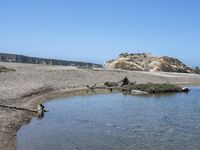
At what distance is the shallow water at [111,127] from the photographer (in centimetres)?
1806

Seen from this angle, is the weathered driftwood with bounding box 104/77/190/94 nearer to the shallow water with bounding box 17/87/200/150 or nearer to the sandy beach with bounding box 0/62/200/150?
the sandy beach with bounding box 0/62/200/150

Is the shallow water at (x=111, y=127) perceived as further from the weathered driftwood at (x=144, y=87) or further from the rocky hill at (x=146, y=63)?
the rocky hill at (x=146, y=63)

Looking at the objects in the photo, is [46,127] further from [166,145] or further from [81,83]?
[81,83]

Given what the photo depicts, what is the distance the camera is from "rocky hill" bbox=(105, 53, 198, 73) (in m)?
81.1

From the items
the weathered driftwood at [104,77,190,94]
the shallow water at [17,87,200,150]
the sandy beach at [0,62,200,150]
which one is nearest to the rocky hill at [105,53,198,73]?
the sandy beach at [0,62,200,150]

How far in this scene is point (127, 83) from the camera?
49531 mm

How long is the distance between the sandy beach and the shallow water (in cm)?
69

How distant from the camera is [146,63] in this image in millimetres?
84250

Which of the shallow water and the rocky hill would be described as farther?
the rocky hill

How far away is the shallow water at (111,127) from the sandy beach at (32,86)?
0.69 meters

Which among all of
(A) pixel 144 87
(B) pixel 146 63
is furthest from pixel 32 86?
(B) pixel 146 63

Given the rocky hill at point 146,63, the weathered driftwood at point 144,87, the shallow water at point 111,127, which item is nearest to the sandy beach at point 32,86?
the shallow water at point 111,127

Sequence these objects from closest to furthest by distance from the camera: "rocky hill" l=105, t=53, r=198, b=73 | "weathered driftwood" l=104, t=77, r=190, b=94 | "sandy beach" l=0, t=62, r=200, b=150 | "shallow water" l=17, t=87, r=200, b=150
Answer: "shallow water" l=17, t=87, r=200, b=150
"sandy beach" l=0, t=62, r=200, b=150
"weathered driftwood" l=104, t=77, r=190, b=94
"rocky hill" l=105, t=53, r=198, b=73

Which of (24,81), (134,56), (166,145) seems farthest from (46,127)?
(134,56)
